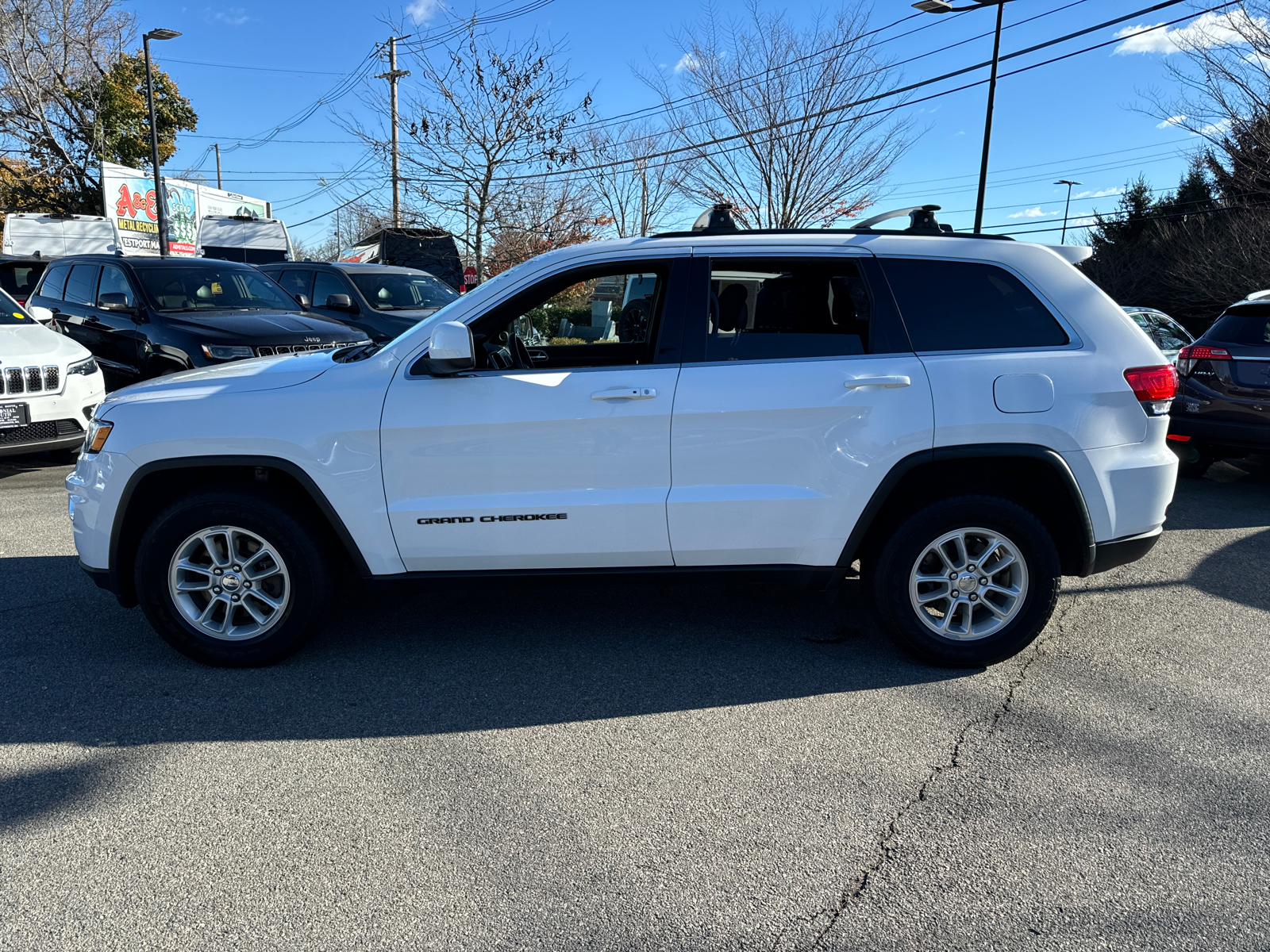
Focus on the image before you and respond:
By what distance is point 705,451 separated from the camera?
13.1 ft

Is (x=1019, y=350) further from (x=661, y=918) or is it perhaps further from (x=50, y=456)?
(x=50, y=456)

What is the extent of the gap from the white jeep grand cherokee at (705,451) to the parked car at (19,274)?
11.9 metres

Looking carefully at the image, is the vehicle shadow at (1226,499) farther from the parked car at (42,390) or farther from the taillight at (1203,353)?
the parked car at (42,390)

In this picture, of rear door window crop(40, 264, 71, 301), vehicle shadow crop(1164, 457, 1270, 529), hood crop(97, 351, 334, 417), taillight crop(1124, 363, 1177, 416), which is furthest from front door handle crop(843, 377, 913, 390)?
rear door window crop(40, 264, 71, 301)

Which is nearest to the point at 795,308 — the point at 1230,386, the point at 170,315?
the point at 1230,386

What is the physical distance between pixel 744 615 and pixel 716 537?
3.18 ft

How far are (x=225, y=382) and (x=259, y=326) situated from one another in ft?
18.4

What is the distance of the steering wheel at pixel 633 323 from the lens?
14.7ft

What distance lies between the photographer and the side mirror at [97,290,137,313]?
9.41 metres

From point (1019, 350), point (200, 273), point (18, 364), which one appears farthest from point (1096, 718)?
point (200, 273)

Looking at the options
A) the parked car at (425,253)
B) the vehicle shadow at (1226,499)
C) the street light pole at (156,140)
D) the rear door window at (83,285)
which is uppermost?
the street light pole at (156,140)

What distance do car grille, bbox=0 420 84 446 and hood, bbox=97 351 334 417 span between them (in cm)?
429

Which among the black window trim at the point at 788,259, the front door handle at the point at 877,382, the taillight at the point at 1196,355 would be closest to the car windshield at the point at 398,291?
the taillight at the point at 1196,355

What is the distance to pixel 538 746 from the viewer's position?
3533 millimetres
